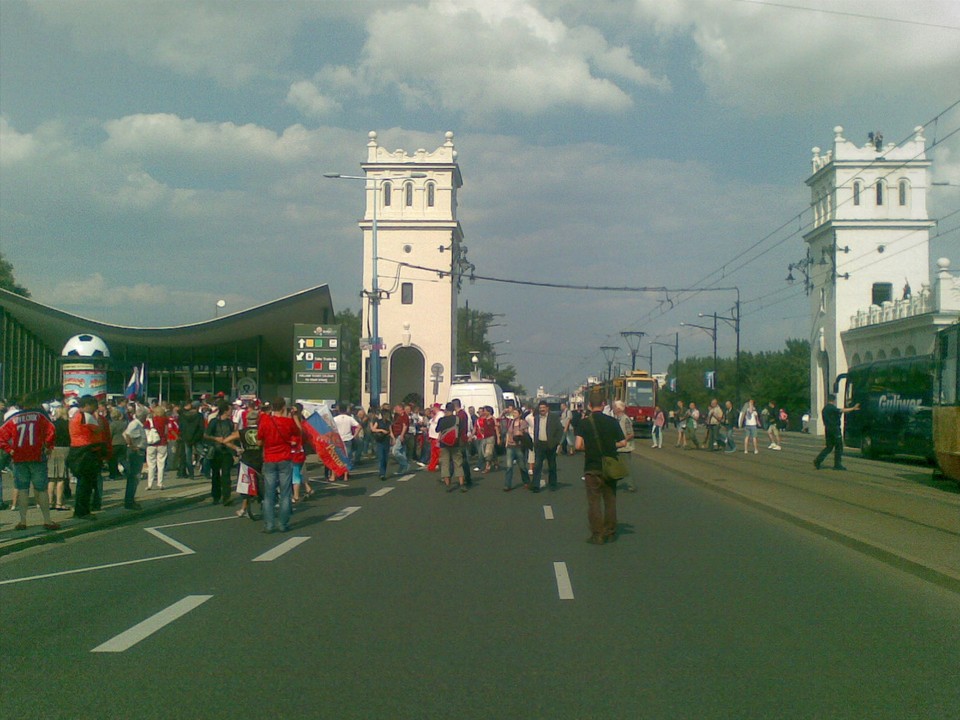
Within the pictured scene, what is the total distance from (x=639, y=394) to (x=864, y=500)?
40.1 metres

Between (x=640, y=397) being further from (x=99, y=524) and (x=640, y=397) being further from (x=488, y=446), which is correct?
(x=99, y=524)

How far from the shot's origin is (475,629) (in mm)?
7250

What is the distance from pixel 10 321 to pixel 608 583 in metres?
42.2

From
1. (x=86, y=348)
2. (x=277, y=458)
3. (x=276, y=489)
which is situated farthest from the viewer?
(x=86, y=348)

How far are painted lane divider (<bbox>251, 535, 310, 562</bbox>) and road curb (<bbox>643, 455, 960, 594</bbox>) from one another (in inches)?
264

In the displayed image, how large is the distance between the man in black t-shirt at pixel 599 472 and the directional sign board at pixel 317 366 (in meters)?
20.7

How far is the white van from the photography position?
29.5 m

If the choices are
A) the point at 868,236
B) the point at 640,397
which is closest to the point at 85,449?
the point at 640,397

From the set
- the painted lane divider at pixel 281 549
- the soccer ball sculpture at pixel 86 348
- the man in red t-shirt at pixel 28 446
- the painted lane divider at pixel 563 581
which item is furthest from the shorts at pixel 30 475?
the soccer ball sculpture at pixel 86 348

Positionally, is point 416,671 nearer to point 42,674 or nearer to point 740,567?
point 42,674

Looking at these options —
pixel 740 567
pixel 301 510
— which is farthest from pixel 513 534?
pixel 301 510

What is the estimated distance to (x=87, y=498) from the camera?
14195mm

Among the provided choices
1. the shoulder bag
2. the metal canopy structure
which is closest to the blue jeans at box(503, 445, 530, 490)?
the shoulder bag

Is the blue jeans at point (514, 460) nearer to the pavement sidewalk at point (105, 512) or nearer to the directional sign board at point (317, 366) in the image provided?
the pavement sidewalk at point (105, 512)
